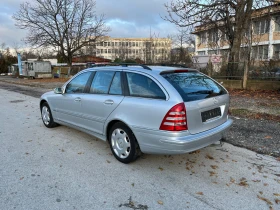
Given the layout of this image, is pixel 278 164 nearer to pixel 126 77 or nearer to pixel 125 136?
pixel 125 136

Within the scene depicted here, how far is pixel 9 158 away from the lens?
395cm

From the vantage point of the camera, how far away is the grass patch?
246 inches

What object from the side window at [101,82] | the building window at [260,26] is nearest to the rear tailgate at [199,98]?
the side window at [101,82]

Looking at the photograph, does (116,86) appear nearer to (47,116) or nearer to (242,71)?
(47,116)

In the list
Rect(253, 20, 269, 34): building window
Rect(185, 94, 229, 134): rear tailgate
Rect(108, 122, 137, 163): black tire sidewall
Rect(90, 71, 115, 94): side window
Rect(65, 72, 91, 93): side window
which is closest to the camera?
Rect(185, 94, 229, 134): rear tailgate

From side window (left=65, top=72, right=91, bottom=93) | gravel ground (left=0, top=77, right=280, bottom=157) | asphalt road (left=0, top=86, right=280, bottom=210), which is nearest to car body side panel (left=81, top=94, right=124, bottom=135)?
side window (left=65, top=72, right=91, bottom=93)

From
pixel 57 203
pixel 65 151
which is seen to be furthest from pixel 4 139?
pixel 57 203

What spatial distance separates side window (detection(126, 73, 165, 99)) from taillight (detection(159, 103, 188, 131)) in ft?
0.91

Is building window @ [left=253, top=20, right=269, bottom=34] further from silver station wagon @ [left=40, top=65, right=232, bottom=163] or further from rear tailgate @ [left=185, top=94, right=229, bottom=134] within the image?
silver station wagon @ [left=40, top=65, right=232, bottom=163]

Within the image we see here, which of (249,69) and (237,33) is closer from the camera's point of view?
(249,69)

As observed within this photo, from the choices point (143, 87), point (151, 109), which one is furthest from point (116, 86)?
point (151, 109)

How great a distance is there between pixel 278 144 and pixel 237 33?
36.5 feet

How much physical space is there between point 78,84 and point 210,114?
2816mm

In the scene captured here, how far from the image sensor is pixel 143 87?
3.44 m
